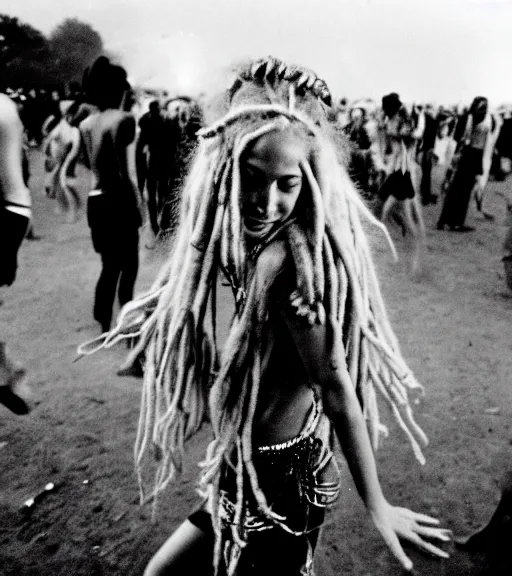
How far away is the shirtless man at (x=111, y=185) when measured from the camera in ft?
12.6

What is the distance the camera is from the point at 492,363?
4.05 meters

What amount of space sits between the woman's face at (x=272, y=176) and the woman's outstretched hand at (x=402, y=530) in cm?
69

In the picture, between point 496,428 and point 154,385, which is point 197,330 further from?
point 496,428

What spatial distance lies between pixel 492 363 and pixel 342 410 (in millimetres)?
3413

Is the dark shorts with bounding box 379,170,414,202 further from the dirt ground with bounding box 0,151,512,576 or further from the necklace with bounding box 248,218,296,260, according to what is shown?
the necklace with bounding box 248,218,296,260

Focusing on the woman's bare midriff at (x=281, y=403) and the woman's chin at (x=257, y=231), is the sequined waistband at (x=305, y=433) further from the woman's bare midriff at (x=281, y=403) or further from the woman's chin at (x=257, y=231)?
the woman's chin at (x=257, y=231)

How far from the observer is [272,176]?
1135 millimetres

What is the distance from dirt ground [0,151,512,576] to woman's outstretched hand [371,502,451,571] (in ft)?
3.91

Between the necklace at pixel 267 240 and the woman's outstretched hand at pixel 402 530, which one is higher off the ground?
the necklace at pixel 267 240

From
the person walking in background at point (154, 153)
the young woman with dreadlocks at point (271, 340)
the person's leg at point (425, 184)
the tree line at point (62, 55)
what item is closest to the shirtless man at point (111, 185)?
the person walking in background at point (154, 153)

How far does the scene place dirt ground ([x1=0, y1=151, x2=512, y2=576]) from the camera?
7.43 feet

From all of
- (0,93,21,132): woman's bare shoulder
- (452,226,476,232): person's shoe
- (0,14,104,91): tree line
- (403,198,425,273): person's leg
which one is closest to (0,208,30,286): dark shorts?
(0,93,21,132): woman's bare shoulder

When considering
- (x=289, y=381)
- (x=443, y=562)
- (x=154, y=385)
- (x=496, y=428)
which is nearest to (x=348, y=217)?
(x=289, y=381)

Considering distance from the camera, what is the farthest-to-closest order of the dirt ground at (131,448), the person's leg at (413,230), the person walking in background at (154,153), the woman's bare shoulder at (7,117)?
the person walking in background at (154,153) < the person's leg at (413,230) < the woman's bare shoulder at (7,117) < the dirt ground at (131,448)
